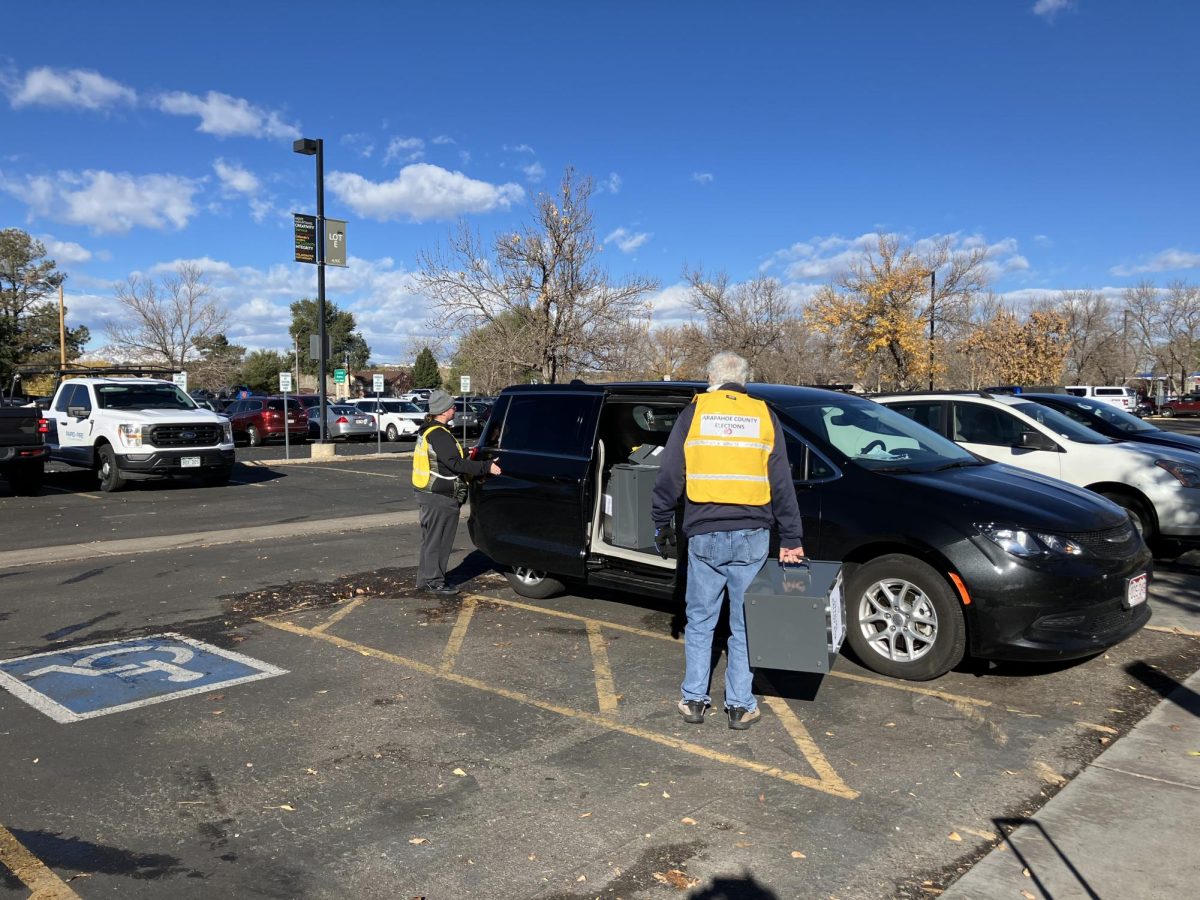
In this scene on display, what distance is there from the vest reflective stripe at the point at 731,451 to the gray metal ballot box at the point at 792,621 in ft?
1.46

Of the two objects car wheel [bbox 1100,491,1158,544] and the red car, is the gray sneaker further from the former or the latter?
the red car

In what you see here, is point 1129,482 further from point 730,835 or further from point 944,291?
point 944,291

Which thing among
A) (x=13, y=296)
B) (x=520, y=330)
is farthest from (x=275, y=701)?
(x=13, y=296)

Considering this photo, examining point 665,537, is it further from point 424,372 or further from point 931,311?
point 424,372

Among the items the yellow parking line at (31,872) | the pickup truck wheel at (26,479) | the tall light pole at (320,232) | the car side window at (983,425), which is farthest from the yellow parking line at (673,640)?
the tall light pole at (320,232)

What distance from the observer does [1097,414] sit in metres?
10.6

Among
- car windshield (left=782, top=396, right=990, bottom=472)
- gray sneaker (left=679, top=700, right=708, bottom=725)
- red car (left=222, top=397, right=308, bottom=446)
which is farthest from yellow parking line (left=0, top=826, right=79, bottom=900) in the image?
red car (left=222, top=397, right=308, bottom=446)

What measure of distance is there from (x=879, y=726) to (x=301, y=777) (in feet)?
9.46

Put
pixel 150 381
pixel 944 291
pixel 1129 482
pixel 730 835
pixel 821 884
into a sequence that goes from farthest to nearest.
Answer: pixel 944 291 → pixel 150 381 → pixel 1129 482 → pixel 730 835 → pixel 821 884

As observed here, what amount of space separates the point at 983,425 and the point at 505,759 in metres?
7.29

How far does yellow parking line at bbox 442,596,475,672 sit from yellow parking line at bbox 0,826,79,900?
2.58 meters

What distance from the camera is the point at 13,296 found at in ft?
181

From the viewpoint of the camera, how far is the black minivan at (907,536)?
493 centimetres

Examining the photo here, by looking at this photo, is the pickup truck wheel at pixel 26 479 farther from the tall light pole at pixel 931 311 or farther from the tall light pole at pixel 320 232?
the tall light pole at pixel 931 311
